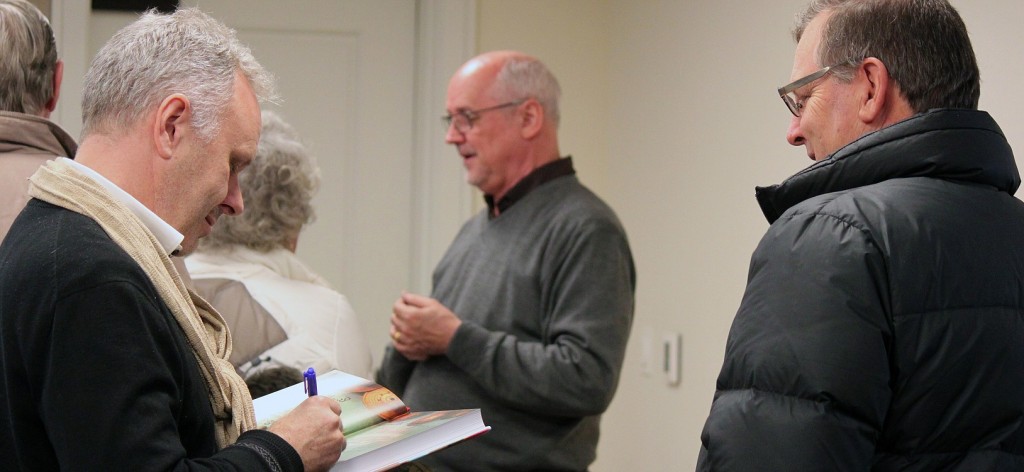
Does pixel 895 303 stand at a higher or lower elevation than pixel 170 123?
lower

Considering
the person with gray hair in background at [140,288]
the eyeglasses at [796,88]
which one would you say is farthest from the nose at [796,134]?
the person with gray hair in background at [140,288]

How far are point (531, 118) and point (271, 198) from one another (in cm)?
71

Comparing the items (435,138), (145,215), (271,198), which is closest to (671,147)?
(435,138)

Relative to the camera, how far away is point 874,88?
4.30 feet

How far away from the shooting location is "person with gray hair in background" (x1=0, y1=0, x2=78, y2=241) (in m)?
1.61

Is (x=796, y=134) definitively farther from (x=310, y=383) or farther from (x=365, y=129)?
(x=365, y=129)

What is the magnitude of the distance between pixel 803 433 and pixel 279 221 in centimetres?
130

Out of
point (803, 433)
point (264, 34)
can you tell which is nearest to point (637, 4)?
point (264, 34)

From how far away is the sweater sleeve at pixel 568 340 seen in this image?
2256mm

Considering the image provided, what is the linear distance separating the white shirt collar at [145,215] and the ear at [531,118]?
142 centimetres

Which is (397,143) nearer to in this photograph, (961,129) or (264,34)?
(264,34)

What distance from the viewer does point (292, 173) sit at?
7.23 feet

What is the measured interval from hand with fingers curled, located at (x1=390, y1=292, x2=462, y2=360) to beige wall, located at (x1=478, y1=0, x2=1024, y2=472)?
81 cm

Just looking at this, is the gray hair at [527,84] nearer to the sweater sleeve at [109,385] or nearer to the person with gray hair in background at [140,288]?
the person with gray hair in background at [140,288]
